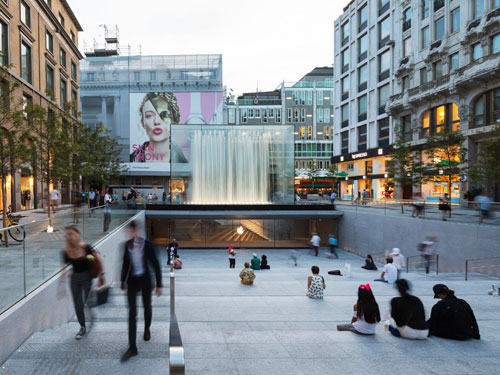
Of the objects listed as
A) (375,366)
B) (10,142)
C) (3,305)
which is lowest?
(375,366)

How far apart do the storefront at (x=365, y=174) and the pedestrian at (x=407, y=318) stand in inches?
1358

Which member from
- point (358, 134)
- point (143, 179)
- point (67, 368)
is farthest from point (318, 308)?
point (143, 179)

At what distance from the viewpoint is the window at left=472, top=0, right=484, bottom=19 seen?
91.9 ft

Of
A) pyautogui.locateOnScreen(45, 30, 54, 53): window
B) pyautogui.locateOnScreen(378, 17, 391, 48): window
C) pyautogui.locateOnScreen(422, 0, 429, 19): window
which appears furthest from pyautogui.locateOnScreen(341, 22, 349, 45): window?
pyautogui.locateOnScreen(45, 30, 54, 53): window

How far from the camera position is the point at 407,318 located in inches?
216

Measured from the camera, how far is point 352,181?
170 ft

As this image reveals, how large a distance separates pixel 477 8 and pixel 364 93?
60.1 ft

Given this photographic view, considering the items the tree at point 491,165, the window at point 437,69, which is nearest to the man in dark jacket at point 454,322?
the tree at point 491,165

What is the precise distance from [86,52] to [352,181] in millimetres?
68659

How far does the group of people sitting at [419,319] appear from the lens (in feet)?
17.8

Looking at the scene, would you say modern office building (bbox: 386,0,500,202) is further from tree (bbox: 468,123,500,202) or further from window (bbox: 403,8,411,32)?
tree (bbox: 468,123,500,202)

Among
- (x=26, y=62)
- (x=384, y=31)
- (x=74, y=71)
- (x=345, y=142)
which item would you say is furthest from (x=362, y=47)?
(x=26, y=62)

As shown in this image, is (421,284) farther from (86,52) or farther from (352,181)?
(86,52)

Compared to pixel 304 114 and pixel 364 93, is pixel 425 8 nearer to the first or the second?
pixel 364 93
